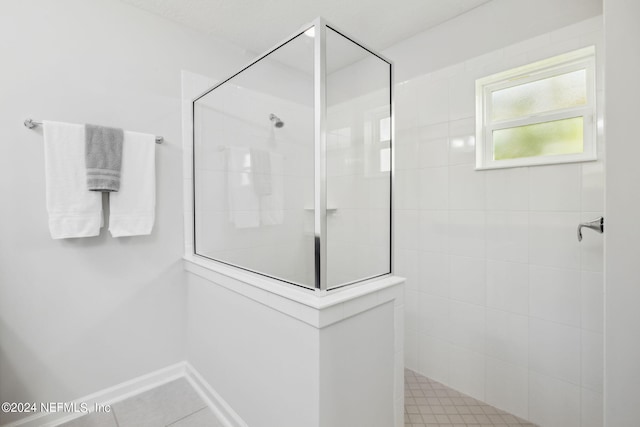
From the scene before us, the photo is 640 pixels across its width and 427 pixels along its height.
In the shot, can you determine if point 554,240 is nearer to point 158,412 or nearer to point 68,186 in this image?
point 158,412

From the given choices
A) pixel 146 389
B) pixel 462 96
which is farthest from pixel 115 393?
pixel 462 96

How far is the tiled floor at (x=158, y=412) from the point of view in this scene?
1.50 meters

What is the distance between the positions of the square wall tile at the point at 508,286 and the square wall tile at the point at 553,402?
0.36 m

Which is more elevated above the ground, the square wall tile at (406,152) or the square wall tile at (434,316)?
the square wall tile at (406,152)

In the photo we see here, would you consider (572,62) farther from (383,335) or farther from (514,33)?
(383,335)

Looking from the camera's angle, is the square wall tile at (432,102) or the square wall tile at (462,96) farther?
the square wall tile at (432,102)

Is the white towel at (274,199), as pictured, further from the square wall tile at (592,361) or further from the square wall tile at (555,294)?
the square wall tile at (592,361)

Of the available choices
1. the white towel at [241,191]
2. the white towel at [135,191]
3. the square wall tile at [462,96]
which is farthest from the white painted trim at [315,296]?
the square wall tile at [462,96]

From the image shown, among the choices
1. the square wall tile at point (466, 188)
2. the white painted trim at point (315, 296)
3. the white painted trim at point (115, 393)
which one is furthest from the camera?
the square wall tile at point (466, 188)

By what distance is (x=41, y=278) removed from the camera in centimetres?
146

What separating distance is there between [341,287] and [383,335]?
0.32 metres

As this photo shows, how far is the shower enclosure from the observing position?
123cm

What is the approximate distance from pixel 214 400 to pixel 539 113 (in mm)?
2405

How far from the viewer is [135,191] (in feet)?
5.50
